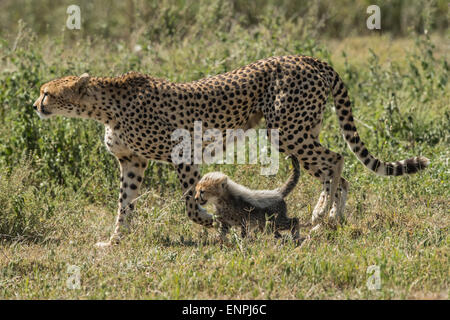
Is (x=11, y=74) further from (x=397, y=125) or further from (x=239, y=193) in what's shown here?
(x=397, y=125)

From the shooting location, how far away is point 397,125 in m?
7.25

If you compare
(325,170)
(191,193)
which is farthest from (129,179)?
(325,170)

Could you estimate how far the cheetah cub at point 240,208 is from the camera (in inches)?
211

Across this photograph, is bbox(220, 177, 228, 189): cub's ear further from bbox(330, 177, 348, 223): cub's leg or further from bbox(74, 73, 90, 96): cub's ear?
bbox(74, 73, 90, 96): cub's ear

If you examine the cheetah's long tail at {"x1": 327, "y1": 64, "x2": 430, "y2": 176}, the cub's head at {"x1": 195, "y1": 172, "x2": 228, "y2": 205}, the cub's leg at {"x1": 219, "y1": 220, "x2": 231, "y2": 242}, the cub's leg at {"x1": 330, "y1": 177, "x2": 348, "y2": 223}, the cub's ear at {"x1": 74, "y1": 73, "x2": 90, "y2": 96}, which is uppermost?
the cub's ear at {"x1": 74, "y1": 73, "x2": 90, "y2": 96}

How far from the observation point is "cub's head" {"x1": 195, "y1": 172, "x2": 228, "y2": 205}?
5.34 meters

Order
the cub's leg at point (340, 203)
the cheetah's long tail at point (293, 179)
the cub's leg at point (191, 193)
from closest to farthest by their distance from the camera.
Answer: the cub's leg at point (191, 193), the cheetah's long tail at point (293, 179), the cub's leg at point (340, 203)

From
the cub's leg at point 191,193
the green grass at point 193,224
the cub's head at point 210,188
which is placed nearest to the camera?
the green grass at point 193,224

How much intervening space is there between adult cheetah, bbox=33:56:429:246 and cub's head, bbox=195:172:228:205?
0.35 ft

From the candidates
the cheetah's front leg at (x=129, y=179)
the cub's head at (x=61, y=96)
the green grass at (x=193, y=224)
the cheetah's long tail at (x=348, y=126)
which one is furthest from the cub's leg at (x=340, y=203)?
the cub's head at (x=61, y=96)

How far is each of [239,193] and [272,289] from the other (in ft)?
4.15

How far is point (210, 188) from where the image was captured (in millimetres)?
5363

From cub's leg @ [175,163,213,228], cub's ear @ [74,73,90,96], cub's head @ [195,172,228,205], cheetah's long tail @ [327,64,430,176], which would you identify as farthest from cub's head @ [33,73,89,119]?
cheetah's long tail @ [327,64,430,176]

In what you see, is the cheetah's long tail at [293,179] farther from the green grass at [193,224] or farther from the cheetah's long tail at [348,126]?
the cheetah's long tail at [348,126]
